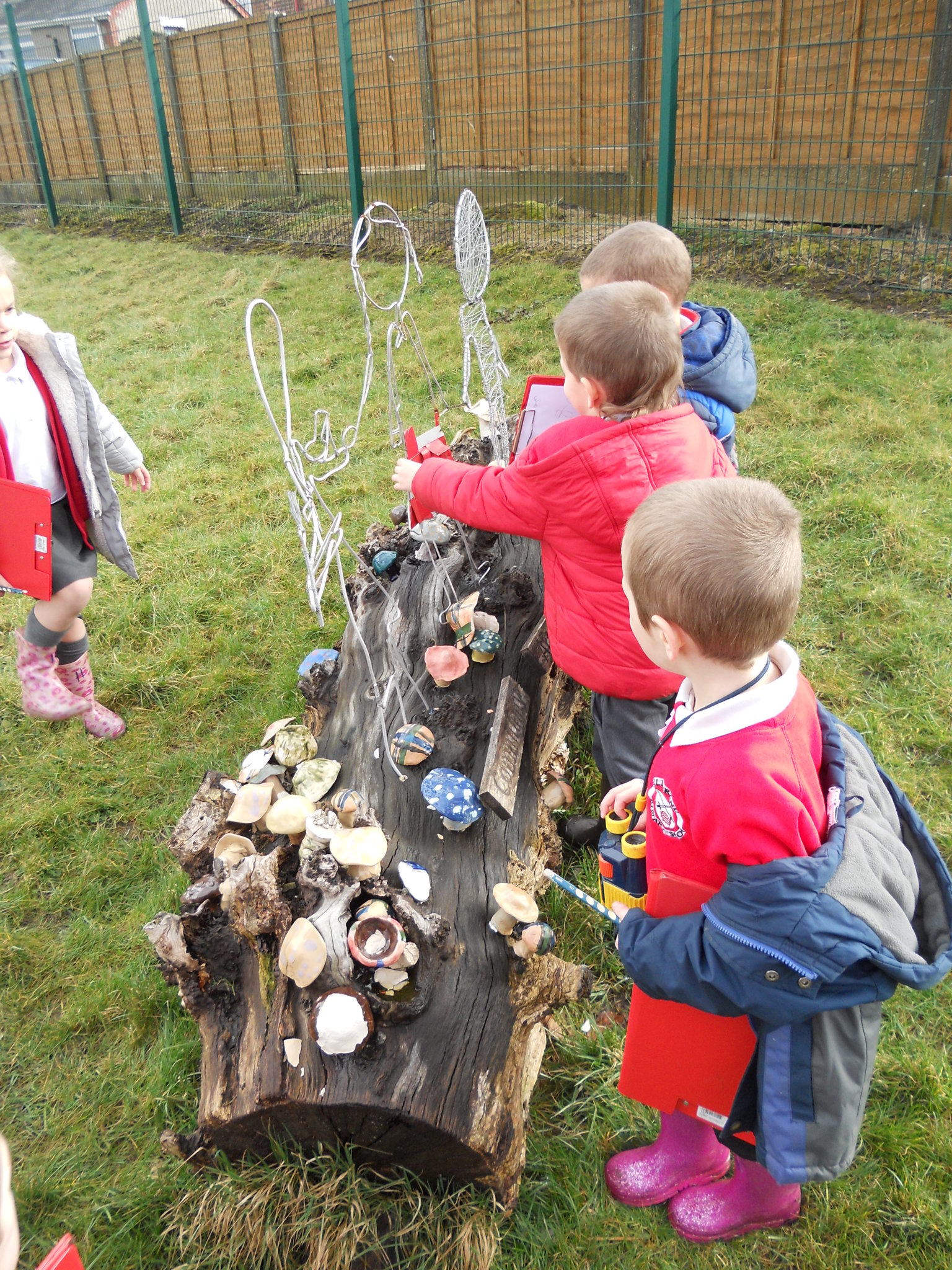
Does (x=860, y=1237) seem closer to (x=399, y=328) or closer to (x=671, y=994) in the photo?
(x=671, y=994)

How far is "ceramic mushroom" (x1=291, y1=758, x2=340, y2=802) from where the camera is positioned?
176cm

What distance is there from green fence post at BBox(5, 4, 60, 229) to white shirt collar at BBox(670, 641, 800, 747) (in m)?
12.7

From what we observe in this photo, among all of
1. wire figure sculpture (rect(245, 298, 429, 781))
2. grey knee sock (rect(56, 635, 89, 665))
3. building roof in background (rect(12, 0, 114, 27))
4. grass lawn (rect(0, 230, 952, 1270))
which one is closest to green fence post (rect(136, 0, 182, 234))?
grass lawn (rect(0, 230, 952, 1270))

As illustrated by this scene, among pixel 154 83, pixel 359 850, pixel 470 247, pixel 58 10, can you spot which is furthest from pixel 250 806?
pixel 58 10

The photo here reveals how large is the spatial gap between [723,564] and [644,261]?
4.30 ft

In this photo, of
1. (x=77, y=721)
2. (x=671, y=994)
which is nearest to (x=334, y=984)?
(x=671, y=994)

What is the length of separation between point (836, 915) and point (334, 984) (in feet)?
2.70

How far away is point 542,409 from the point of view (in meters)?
2.17

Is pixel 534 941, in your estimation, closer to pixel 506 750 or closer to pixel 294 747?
pixel 506 750

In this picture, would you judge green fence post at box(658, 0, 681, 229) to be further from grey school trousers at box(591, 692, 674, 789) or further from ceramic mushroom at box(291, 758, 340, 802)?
ceramic mushroom at box(291, 758, 340, 802)

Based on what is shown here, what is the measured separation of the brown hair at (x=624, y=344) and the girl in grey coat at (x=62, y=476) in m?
1.32

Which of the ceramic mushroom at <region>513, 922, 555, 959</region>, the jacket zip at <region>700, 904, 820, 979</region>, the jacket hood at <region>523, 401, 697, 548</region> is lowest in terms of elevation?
the ceramic mushroom at <region>513, 922, 555, 959</region>

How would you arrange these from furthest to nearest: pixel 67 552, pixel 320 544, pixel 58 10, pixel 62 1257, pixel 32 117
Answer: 1. pixel 58 10
2. pixel 32 117
3. pixel 67 552
4. pixel 320 544
5. pixel 62 1257

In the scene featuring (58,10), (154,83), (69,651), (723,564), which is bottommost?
(69,651)
